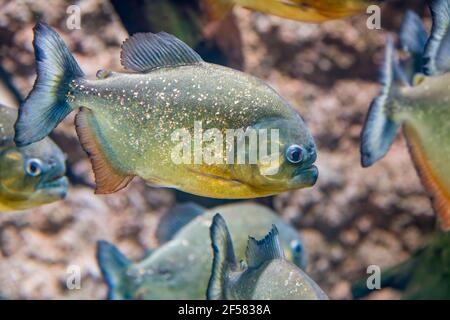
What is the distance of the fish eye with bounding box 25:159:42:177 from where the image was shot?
7.66 ft

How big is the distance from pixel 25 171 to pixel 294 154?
1.41m

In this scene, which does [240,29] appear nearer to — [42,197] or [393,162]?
[393,162]

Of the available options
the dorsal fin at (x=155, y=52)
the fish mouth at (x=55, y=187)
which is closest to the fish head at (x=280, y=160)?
the dorsal fin at (x=155, y=52)

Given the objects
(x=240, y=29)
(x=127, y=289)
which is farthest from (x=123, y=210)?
(x=240, y=29)

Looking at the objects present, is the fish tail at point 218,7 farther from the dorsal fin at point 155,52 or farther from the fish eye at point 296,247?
the fish eye at point 296,247

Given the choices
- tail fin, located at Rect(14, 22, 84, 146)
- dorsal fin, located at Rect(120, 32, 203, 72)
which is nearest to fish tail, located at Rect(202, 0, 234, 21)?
dorsal fin, located at Rect(120, 32, 203, 72)

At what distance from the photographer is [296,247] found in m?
3.19

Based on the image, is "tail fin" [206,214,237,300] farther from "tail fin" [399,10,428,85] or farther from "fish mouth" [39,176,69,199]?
"tail fin" [399,10,428,85]

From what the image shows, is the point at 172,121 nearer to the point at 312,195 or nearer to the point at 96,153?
the point at 96,153

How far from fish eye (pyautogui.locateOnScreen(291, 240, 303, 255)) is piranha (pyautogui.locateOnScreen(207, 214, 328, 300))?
4.60ft

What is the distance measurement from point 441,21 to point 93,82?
1.49 m

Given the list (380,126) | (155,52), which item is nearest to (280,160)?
(155,52)

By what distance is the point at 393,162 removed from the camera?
3.86 metres

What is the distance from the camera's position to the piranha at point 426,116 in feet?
6.71
